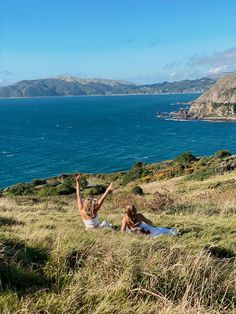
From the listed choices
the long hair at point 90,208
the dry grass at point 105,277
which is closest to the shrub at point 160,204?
the long hair at point 90,208

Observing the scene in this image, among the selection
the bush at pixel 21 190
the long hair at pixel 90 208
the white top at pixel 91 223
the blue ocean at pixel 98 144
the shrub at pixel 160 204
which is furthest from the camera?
the blue ocean at pixel 98 144

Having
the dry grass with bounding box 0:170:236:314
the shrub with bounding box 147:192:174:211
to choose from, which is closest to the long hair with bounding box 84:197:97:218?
the dry grass with bounding box 0:170:236:314

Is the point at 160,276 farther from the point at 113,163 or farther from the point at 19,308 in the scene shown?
the point at 113,163

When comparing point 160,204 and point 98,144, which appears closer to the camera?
point 160,204

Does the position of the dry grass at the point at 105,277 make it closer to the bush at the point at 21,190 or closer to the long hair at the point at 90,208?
the long hair at the point at 90,208

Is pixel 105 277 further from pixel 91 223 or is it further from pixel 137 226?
pixel 91 223

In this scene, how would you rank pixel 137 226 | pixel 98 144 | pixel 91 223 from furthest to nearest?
pixel 98 144
pixel 91 223
pixel 137 226

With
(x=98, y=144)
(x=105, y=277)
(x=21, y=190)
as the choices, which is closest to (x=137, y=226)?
(x=105, y=277)

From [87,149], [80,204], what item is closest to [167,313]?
[80,204]

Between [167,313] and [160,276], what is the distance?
957mm

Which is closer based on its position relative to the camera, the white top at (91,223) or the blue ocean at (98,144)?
the white top at (91,223)

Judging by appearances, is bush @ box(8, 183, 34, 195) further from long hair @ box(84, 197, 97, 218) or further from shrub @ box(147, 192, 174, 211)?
long hair @ box(84, 197, 97, 218)

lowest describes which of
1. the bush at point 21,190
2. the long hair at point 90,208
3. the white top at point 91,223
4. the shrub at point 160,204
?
the bush at point 21,190

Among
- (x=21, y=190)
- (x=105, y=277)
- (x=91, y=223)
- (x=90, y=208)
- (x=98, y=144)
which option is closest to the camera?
(x=105, y=277)
